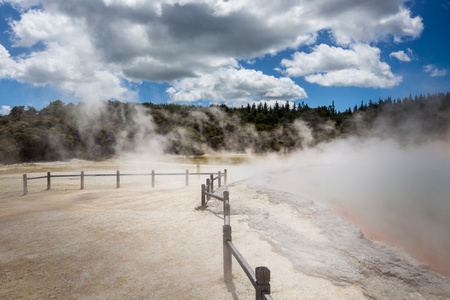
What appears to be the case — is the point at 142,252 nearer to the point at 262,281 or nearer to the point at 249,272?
the point at 249,272


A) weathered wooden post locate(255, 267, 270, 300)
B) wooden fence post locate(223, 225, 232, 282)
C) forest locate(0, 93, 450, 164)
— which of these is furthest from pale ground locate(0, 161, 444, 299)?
forest locate(0, 93, 450, 164)

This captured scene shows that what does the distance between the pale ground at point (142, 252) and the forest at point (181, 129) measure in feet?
77.8

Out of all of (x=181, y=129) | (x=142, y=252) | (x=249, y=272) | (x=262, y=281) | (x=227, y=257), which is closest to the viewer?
(x=262, y=281)

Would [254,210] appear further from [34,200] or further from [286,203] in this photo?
[34,200]

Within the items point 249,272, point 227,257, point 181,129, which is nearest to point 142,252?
point 227,257

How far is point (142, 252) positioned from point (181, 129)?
35.9 metres

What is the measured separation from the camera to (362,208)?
35.3 ft

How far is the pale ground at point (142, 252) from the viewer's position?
13.2 ft

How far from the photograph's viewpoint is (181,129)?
40.7 metres

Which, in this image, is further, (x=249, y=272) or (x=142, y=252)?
(x=142, y=252)

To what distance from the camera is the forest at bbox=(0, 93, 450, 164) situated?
30281 mm

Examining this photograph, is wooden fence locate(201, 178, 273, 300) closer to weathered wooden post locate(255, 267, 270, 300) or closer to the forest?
weathered wooden post locate(255, 267, 270, 300)

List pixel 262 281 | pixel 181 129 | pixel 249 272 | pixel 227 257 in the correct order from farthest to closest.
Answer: pixel 181 129, pixel 227 257, pixel 249 272, pixel 262 281

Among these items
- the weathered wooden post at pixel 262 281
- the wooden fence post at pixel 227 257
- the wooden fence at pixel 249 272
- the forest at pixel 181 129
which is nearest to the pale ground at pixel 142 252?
the wooden fence post at pixel 227 257
